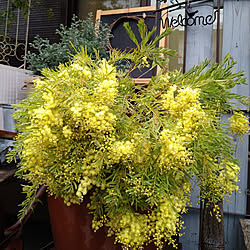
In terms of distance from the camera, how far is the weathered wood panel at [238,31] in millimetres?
1908

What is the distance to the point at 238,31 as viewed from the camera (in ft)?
6.31

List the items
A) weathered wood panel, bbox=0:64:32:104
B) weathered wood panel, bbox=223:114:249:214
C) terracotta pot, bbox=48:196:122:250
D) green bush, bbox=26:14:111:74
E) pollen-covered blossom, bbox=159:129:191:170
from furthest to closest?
weathered wood panel, bbox=0:64:32:104
green bush, bbox=26:14:111:74
weathered wood panel, bbox=223:114:249:214
terracotta pot, bbox=48:196:122:250
pollen-covered blossom, bbox=159:129:191:170

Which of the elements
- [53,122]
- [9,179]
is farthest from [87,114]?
[9,179]

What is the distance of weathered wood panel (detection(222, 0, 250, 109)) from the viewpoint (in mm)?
1908

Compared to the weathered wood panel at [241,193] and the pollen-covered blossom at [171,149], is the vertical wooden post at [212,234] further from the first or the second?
the pollen-covered blossom at [171,149]

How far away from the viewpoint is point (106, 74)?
0.90 m

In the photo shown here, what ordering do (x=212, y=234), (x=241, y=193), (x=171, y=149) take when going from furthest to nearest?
(x=241, y=193) → (x=212, y=234) → (x=171, y=149)

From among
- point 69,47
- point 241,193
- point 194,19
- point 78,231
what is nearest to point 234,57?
point 194,19

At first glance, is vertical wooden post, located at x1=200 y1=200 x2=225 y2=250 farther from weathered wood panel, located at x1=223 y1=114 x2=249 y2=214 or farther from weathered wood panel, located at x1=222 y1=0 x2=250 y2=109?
weathered wood panel, located at x1=222 y1=0 x2=250 y2=109

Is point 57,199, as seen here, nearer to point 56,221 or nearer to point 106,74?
point 56,221

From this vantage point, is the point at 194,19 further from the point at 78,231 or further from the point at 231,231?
the point at 78,231

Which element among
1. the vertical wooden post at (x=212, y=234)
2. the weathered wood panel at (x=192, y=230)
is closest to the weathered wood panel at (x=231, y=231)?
the weathered wood panel at (x=192, y=230)

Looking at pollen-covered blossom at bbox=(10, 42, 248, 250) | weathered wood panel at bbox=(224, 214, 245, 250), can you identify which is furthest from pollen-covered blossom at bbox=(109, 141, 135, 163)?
weathered wood panel at bbox=(224, 214, 245, 250)

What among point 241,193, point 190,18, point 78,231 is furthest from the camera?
point 190,18
